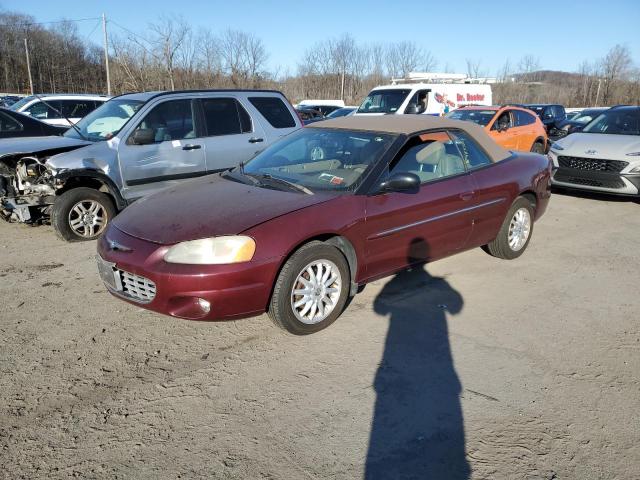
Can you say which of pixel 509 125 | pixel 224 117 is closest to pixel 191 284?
pixel 224 117

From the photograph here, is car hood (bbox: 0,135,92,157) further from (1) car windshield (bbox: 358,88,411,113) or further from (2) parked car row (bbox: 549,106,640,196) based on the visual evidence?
(1) car windshield (bbox: 358,88,411,113)

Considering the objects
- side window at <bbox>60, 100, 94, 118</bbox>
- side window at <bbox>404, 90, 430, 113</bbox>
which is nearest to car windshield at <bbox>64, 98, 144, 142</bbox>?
side window at <bbox>60, 100, 94, 118</bbox>

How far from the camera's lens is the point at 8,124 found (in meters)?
7.39

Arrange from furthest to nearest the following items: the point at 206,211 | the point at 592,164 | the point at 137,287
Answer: the point at 592,164 → the point at 206,211 → the point at 137,287

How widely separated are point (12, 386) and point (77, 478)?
1.07 meters

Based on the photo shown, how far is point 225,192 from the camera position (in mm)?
4098

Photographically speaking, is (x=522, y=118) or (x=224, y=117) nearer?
(x=224, y=117)

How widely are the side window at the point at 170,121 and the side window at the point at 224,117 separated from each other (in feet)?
0.86

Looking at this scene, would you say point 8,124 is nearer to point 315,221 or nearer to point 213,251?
point 213,251

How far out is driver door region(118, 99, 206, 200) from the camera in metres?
6.23

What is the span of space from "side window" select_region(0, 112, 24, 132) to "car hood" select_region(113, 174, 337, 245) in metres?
4.61

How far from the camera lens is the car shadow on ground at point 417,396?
2469mm

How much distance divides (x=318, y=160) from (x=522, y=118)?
9.64m

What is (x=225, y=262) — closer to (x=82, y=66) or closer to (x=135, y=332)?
(x=135, y=332)
